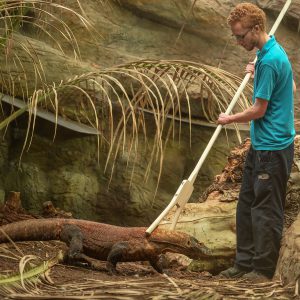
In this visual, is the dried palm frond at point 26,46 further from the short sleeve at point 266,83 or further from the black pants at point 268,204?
the black pants at point 268,204

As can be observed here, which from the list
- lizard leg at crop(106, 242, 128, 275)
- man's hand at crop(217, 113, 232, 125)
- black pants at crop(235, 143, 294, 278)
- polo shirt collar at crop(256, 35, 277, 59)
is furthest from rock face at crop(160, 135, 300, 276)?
polo shirt collar at crop(256, 35, 277, 59)

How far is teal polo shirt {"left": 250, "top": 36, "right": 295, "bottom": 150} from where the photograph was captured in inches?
182

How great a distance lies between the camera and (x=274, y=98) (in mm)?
4754

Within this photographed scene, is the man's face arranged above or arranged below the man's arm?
above

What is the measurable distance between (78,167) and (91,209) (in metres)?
0.50

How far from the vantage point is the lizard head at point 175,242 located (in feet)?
17.2

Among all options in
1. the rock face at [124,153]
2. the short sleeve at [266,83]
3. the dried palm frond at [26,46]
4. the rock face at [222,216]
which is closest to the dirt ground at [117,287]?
the rock face at [222,216]

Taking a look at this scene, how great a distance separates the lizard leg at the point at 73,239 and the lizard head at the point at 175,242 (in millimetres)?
555

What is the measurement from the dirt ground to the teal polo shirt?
93 centimetres

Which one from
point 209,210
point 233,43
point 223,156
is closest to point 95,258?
point 209,210

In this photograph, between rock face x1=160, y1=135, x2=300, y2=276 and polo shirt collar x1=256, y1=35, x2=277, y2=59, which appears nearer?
polo shirt collar x1=256, y1=35, x2=277, y2=59

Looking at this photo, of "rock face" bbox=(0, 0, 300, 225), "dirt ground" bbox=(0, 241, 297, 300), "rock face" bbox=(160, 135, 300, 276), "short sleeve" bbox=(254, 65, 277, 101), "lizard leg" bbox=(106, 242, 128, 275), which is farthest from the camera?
"rock face" bbox=(0, 0, 300, 225)

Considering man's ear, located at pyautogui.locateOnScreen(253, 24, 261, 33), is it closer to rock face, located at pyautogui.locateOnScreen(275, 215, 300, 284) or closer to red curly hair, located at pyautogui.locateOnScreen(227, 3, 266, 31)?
red curly hair, located at pyautogui.locateOnScreen(227, 3, 266, 31)

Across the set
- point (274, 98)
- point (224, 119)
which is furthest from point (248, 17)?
point (224, 119)
